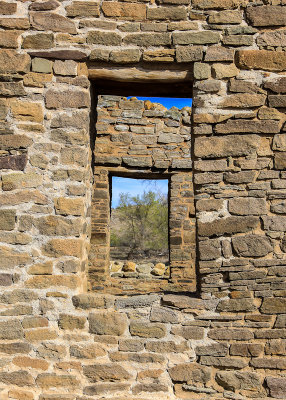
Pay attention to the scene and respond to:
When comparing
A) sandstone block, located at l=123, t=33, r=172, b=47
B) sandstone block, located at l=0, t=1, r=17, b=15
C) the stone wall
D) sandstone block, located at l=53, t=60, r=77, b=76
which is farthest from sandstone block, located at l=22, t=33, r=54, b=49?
Result: the stone wall

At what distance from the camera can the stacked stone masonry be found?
262cm

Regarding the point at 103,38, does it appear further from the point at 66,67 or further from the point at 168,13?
the point at 168,13

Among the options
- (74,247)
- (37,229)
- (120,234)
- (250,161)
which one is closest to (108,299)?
(74,247)

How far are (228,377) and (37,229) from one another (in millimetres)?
1782

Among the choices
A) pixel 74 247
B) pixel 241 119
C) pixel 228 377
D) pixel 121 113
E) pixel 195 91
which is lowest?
pixel 228 377

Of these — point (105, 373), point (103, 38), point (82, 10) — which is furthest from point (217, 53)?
point (105, 373)

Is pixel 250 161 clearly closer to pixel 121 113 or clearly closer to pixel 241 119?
pixel 241 119

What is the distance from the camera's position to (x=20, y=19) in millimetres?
2912

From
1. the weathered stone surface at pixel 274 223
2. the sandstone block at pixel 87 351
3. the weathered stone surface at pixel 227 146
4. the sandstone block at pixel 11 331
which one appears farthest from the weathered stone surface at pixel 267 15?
the sandstone block at pixel 11 331

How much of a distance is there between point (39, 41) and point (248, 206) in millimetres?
2114

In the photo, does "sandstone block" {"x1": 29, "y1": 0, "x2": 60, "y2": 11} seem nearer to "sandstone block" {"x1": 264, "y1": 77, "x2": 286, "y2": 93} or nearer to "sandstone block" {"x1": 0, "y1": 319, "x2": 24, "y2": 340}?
"sandstone block" {"x1": 264, "y1": 77, "x2": 286, "y2": 93}

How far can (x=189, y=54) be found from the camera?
2.85 meters

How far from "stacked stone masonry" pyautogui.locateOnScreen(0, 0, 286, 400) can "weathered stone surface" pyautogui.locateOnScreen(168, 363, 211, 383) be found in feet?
0.04

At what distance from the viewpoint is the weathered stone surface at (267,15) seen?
284cm
